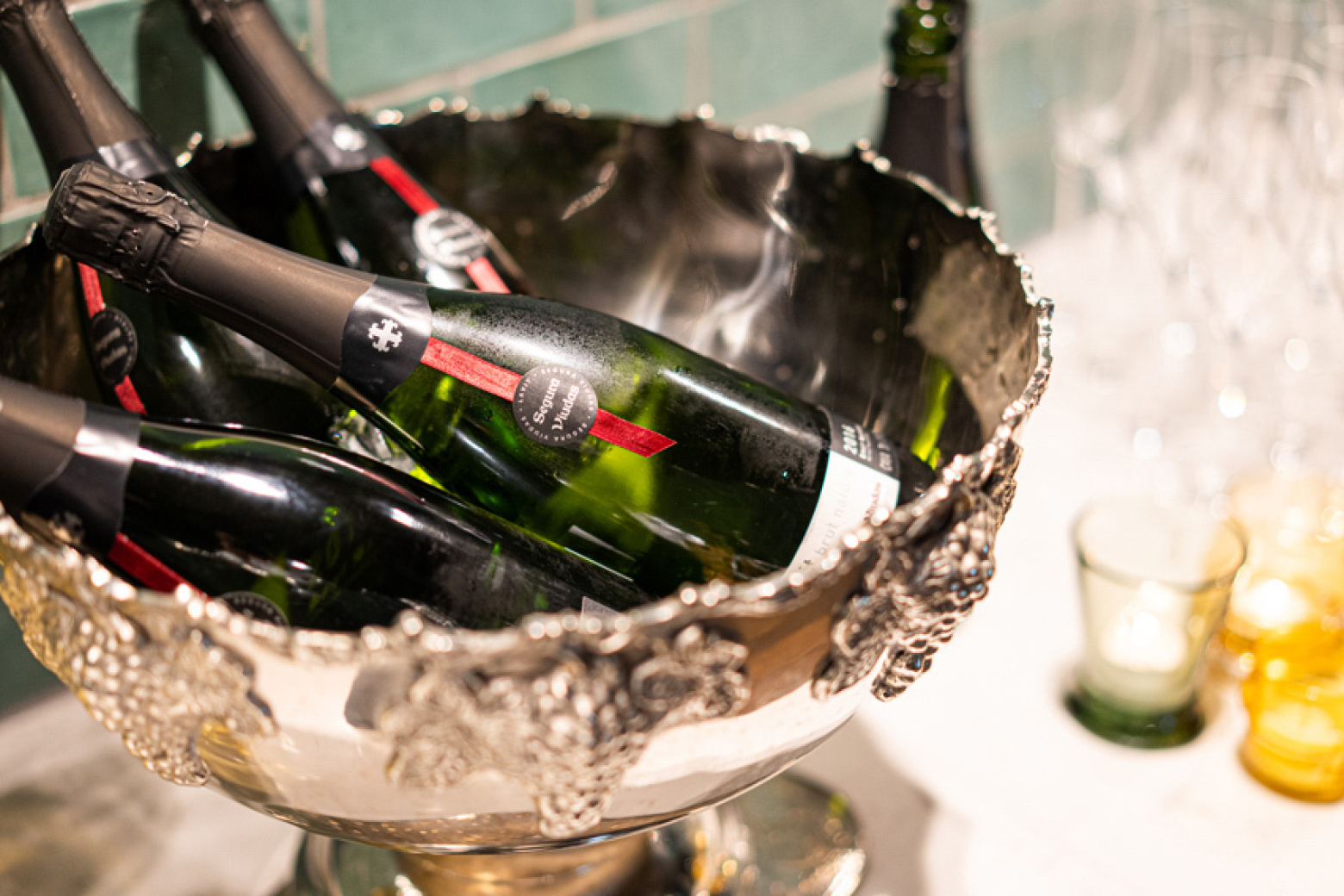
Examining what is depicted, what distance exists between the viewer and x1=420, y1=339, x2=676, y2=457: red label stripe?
1.68ft

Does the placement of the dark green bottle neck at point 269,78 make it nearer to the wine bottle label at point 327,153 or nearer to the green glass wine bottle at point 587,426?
the wine bottle label at point 327,153

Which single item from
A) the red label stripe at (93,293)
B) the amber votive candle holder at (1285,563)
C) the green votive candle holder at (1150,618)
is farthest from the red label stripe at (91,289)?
the amber votive candle holder at (1285,563)

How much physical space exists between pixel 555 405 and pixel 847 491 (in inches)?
4.8

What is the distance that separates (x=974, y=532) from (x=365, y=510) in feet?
0.75

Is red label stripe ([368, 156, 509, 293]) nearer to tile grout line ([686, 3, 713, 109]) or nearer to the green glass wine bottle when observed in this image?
the green glass wine bottle

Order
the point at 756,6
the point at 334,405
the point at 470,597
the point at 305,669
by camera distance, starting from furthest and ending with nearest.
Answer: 1. the point at 756,6
2. the point at 334,405
3. the point at 470,597
4. the point at 305,669

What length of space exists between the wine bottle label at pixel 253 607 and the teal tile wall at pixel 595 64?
286 millimetres

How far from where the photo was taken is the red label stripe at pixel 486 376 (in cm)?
51

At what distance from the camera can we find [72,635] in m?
0.36

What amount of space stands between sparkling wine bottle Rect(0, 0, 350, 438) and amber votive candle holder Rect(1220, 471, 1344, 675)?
529 mm

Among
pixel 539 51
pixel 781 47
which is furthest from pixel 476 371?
pixel 781 47

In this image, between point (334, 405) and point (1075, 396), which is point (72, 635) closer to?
point (334, 405)

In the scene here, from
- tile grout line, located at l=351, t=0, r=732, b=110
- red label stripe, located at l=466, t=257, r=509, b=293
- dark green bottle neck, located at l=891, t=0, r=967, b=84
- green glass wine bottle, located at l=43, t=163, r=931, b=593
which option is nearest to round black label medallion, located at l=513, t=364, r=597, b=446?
green glass wine bottle, located at l=43, t=163, r=931, b=593

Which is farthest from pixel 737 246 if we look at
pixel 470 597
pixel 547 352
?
pixel 470 597
